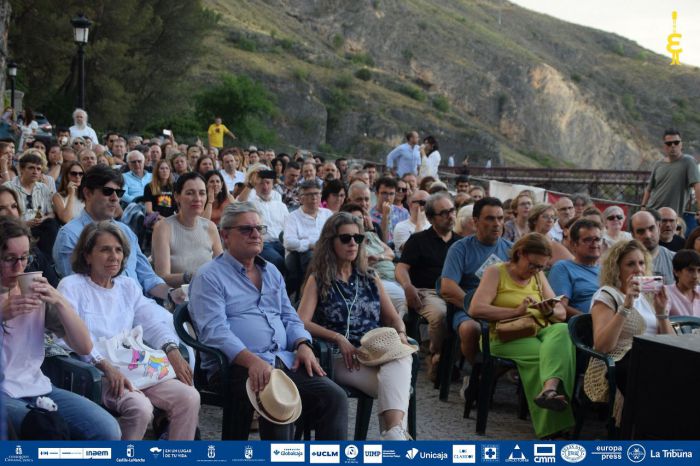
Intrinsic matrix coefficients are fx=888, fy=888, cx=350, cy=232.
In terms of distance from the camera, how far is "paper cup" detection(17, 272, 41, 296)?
3.37 meters

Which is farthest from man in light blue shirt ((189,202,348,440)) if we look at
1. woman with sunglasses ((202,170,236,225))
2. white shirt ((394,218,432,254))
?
white shirt ((394,218,432,254))

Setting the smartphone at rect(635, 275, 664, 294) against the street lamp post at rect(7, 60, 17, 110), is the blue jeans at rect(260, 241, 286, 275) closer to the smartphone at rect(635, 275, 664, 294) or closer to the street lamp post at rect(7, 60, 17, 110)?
the smartphone at rect(635, 275, 664, 294)

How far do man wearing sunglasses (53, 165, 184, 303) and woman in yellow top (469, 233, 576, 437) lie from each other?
1.86 metres

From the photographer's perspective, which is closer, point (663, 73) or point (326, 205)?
point (326, 205)

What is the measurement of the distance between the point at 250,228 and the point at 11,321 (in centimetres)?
117

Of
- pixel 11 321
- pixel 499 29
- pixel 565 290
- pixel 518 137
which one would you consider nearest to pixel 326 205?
pixel 565 290

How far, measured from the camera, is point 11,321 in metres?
3.46

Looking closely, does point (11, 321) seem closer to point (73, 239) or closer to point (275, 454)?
point (275, 454)

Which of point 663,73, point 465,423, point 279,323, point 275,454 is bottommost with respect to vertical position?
point 465,423

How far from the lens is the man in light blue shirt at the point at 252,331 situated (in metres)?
3.89

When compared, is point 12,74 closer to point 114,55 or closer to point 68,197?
point 114,55

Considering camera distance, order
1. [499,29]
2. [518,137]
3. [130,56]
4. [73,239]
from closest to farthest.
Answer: [73,239]
[130,56]
[518,137]
[499,29]

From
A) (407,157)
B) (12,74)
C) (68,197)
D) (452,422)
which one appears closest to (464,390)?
(452,422)

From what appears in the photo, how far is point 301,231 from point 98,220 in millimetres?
2336
